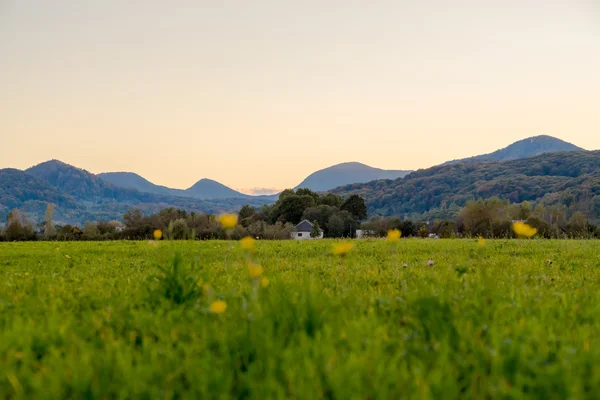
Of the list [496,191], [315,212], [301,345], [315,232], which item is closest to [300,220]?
[315,212]

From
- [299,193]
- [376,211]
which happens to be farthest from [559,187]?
[299,193]

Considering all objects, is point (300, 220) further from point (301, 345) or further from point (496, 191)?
point (496, 191)

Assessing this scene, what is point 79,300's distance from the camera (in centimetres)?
502

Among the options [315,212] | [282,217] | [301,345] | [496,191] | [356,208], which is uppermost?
[496,191]

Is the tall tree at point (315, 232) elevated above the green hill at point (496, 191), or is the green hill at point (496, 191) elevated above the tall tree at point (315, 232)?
the green hill at point (496, 191)

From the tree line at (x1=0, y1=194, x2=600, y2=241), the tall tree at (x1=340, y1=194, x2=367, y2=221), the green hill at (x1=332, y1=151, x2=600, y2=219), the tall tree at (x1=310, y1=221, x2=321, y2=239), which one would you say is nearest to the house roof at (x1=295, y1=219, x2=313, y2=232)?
the tree line at (x1=0, y1=194, x2=600, y2=241)

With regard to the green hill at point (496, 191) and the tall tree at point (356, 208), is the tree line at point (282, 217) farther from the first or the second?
the green hill at point (496, 191)

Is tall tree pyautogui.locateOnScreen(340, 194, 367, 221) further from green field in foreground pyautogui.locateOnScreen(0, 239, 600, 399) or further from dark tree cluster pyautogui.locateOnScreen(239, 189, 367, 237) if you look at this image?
green field in foreground pyautogui.locateOnScreen(0, 239, 600, 399)

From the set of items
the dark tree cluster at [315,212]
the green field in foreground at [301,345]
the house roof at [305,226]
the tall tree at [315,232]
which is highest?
the dark tree cluster at [315,212]

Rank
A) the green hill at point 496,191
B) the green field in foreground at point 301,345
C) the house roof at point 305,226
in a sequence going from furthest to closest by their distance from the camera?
the green hill at point 496,191 < the house roof at point 305,226 < the green field in foreground at point 301,345

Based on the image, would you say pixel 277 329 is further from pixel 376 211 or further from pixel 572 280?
pixel 376 211

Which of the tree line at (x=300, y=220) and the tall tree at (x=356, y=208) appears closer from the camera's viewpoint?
the tree line at (x=300, y=220)

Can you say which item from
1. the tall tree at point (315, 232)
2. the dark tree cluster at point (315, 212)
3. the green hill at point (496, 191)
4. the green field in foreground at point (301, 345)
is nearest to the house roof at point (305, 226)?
the dark tree cluster at point (315, 212)

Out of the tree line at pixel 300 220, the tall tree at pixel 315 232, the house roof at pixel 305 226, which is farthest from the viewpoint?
the house roof at pixel 305 226
